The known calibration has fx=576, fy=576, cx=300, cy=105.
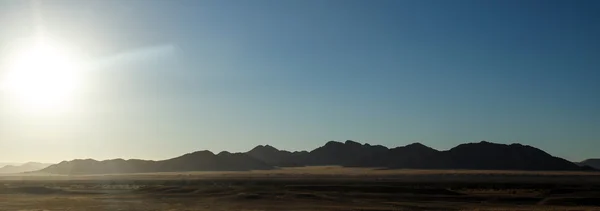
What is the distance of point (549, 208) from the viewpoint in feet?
155

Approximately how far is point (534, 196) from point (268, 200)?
28403mm

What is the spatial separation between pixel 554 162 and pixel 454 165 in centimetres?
3362

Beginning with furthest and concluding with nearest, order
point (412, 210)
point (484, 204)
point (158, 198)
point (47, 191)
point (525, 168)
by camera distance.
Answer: point (525, 168) < point (47, 191) < point (158, 198) < point (484, 204) < point (412, 210)

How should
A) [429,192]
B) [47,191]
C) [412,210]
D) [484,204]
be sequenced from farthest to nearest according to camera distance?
1. [47,191]
2. [429,192]
3. [484,204]
4. [412,210]

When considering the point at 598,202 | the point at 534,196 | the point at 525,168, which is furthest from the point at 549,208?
the point at 525,168

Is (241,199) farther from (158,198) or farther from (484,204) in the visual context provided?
(484,204)

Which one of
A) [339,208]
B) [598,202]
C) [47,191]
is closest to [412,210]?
[339,208]

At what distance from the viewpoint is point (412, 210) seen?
4469 cm

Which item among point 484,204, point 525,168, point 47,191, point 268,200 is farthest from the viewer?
point 525,168

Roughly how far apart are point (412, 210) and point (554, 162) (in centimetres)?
17152

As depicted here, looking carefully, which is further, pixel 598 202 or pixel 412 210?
pixel 598 202

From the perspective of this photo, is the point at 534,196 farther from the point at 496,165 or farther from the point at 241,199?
the point at 496,165

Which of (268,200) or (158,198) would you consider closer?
(268,200)

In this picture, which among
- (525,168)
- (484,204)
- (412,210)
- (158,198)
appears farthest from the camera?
(525,168)
